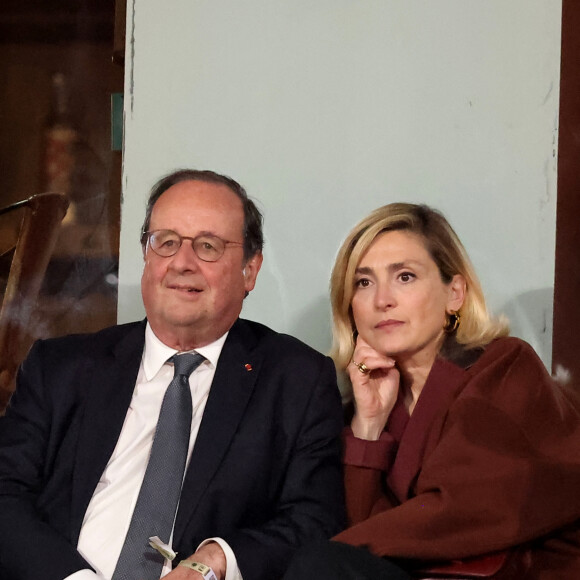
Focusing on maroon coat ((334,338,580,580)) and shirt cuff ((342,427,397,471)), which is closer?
maroon coat ((334,338,580,580))

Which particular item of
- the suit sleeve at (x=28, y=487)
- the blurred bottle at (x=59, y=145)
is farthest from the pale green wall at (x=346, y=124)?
the suit sleeve at (x=28, y=487)

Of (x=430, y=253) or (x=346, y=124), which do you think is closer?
(x=430, y=253)

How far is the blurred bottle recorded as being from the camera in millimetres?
2508

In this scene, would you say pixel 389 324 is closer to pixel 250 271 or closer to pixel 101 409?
pixel 250 271

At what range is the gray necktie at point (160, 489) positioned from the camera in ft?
5.63

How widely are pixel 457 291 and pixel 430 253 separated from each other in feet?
0.41

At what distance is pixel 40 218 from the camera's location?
253 centimetres

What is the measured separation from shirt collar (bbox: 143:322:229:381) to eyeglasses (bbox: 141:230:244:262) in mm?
192

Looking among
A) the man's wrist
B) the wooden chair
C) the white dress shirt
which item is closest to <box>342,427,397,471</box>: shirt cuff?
the white dress shirt

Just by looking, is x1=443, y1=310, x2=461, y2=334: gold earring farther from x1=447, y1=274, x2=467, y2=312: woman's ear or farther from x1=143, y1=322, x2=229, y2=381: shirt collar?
x1=143, y1=322, x2=229, y2=381: shirt collar

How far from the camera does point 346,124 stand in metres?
2.46

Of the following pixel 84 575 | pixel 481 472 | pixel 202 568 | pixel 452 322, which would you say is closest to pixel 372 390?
pixel 452 322

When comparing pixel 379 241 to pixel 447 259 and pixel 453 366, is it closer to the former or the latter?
pixel 447 259

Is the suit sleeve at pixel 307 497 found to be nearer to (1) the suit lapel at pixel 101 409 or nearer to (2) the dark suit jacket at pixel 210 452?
(2) the dark suit jacket at pixel 210 452
